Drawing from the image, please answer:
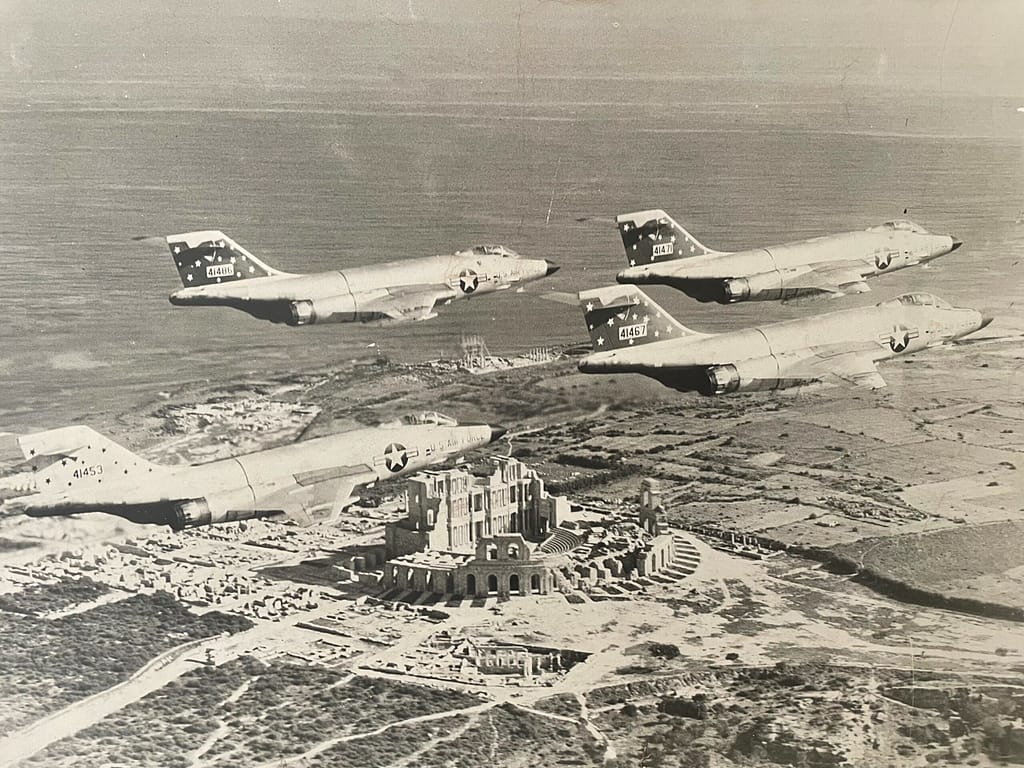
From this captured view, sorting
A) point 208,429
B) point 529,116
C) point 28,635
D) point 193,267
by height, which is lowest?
point 28,635

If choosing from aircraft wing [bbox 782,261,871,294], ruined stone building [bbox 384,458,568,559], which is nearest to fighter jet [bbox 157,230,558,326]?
ruined stone building [bbox 384,458,568,559]

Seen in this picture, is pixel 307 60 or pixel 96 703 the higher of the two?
pixel 307 60

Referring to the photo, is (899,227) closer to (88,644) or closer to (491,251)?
(491,251)

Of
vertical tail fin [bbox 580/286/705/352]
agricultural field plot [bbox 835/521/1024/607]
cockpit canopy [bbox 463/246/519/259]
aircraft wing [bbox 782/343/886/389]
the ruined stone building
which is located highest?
cockpit canopy [bbox 463/246/519/259]

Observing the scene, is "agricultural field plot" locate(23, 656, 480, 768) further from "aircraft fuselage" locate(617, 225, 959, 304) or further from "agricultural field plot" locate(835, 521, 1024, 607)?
"aircraft fuselage" locate(617, 225, 959, 304)

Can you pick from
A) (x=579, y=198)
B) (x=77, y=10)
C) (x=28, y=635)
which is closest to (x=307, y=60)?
(x=77, y=10)

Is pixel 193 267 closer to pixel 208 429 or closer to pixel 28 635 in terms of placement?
pixel 208 429

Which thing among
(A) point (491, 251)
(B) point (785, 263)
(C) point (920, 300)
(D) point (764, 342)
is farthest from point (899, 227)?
(A) point (491, 251)
